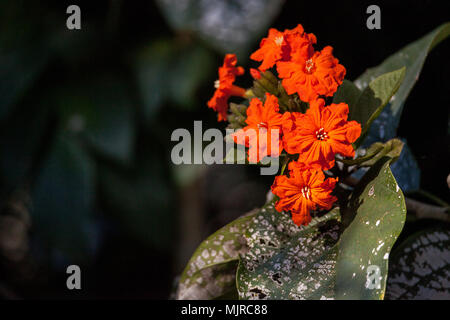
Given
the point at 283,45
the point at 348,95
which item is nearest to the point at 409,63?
the point at 348,95

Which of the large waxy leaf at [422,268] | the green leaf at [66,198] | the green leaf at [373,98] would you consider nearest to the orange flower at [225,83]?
the green leaf at [373,98]

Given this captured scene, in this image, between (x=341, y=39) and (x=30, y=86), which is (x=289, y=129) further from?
(x=30, y=86)

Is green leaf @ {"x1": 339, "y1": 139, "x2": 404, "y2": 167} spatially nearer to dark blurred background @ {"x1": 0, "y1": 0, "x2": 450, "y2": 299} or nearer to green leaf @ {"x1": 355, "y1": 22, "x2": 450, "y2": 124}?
green leaf @ {"x1": 355, "y1": 22, "x2": 450, "y2": 124}

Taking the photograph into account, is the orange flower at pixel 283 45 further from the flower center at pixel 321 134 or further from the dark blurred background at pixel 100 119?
the dark blurred background at pixel 100 119

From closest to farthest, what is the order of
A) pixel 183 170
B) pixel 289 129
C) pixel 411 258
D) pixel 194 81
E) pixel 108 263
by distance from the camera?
pixel 289 129, pixel 411 258, pixel 194 81, pixel 183 170, pixel 108 263

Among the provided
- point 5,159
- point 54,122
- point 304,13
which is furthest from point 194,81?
point 5,159

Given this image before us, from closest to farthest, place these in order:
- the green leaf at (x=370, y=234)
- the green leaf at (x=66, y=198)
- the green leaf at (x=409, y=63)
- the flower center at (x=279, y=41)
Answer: the green leaf at (x=370, y=234)
the flower center at (x=279, y=41)
the green leaf at (x=409, y=63)
the green leaf at (x=66, y=198)

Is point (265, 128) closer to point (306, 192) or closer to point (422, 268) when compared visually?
point (306, 192)
